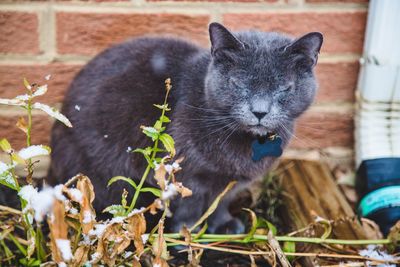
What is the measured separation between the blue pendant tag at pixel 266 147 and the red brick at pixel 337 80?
1.55 feet

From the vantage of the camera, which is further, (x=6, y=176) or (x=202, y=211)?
(x=202, y=211)

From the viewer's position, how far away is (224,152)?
1.24 metres

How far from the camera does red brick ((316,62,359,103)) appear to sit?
1617 mm

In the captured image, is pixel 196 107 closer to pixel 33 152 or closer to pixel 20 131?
pixel 33 152

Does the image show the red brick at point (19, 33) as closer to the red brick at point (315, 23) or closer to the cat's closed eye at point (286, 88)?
the red brick at point (315, 23)

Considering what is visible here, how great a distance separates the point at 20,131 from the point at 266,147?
0.76 metres

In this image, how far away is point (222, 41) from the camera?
44.8 inches

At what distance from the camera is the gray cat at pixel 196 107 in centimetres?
112

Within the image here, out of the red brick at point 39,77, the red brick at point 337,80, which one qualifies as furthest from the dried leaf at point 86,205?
the red brick at point 337,80

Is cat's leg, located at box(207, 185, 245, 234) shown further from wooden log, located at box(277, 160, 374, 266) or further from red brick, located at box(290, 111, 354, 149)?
red brick, located at box(290, 111, 354, 149)

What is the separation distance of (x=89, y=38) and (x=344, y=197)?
0.87 meters

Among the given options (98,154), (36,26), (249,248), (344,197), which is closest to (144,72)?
(98,154)

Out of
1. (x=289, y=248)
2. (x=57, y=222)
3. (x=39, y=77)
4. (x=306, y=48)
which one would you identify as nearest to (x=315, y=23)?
(x=306, y=48)

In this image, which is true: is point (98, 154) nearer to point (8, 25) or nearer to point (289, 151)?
point (8, 25)
